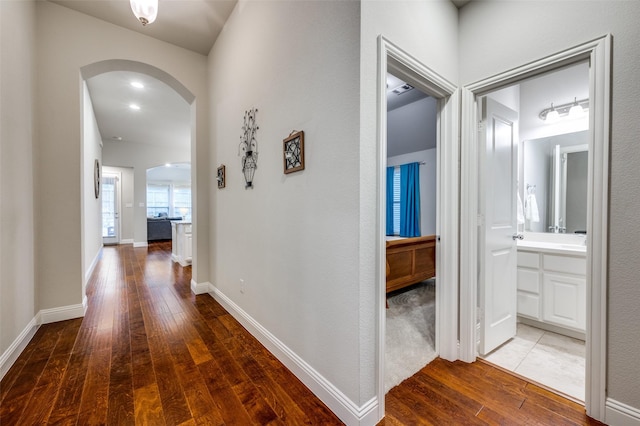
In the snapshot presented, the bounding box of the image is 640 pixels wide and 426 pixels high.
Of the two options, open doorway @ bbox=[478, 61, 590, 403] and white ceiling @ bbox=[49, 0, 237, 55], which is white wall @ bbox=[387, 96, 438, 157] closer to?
open doorway @ bbox=[478, 61, 590, 403]

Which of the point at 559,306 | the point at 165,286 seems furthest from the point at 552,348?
the point at 165,286

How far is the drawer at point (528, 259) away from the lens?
2.52 m

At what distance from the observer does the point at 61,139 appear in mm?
2652

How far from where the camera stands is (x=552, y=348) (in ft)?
7.23

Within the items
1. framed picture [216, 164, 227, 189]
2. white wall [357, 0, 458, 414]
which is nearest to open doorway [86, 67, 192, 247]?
framed picture [216, 164, 227, 189]

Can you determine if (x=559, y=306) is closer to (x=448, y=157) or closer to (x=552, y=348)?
(x=552, y=348)

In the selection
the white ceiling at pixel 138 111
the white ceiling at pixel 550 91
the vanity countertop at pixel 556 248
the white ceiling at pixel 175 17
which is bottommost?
the vanity countertop at pixel 556 248

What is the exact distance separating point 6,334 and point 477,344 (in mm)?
3542

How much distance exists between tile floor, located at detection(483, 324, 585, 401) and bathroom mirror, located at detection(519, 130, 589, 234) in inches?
45.2

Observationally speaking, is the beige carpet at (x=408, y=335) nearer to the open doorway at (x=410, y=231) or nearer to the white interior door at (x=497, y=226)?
the open doorway at (x=410, y=231)

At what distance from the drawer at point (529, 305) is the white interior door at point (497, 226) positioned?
14.4 inches

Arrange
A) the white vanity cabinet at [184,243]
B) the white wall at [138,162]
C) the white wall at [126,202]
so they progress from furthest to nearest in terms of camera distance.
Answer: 1. the white wall at [126,202]
2. the white wall at [138,162]
3. the white vanity cabinet at [184,243]

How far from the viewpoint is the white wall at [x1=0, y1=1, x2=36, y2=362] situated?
1.85 metres

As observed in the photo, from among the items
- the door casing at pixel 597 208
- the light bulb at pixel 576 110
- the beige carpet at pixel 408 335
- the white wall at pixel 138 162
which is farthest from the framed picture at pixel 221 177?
the white wall at pixel 138 162
